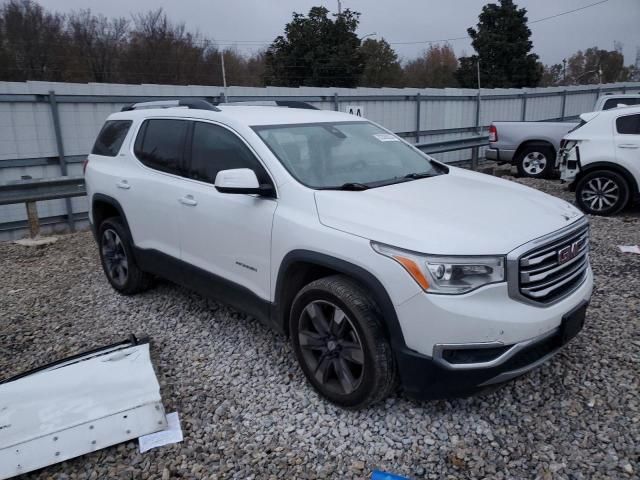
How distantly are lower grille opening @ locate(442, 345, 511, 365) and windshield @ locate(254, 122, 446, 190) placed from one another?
1.21m

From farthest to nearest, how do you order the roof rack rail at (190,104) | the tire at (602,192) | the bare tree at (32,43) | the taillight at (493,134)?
the bare tree at (32,43)
the taillight at (493,134)
the tire at (602,192)
the roof rack rail at (190,104)

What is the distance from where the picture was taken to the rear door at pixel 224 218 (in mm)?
3396

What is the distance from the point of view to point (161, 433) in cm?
300

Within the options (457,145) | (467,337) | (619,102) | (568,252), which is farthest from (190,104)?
(619,102)

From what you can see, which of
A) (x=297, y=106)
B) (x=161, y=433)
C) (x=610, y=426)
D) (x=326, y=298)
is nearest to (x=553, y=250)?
(x=610, y=426)

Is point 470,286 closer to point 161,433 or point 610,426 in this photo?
point 610,426

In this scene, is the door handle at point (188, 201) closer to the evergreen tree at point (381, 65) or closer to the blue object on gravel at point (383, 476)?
the blue object on gravel at point (383, 476)

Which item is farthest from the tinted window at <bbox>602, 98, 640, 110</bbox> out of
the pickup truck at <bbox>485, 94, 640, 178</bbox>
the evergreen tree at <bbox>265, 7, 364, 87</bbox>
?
the evergreen tree at <bbox>265, 7, 364, 87</bbox>

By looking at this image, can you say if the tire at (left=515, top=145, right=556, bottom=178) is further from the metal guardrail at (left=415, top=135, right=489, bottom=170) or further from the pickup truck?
the metal guardrail at (left=415, top=135, right=489, bottom=170)

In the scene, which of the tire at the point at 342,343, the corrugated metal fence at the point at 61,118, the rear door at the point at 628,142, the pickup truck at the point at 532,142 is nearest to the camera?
the tire at the point at 342,343

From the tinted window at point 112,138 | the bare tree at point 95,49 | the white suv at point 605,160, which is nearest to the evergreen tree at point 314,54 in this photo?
the bare tree at point 95,49

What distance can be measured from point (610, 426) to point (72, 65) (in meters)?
31.4

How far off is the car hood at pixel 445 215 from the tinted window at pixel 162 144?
163cm

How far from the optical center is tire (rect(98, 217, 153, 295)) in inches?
192
